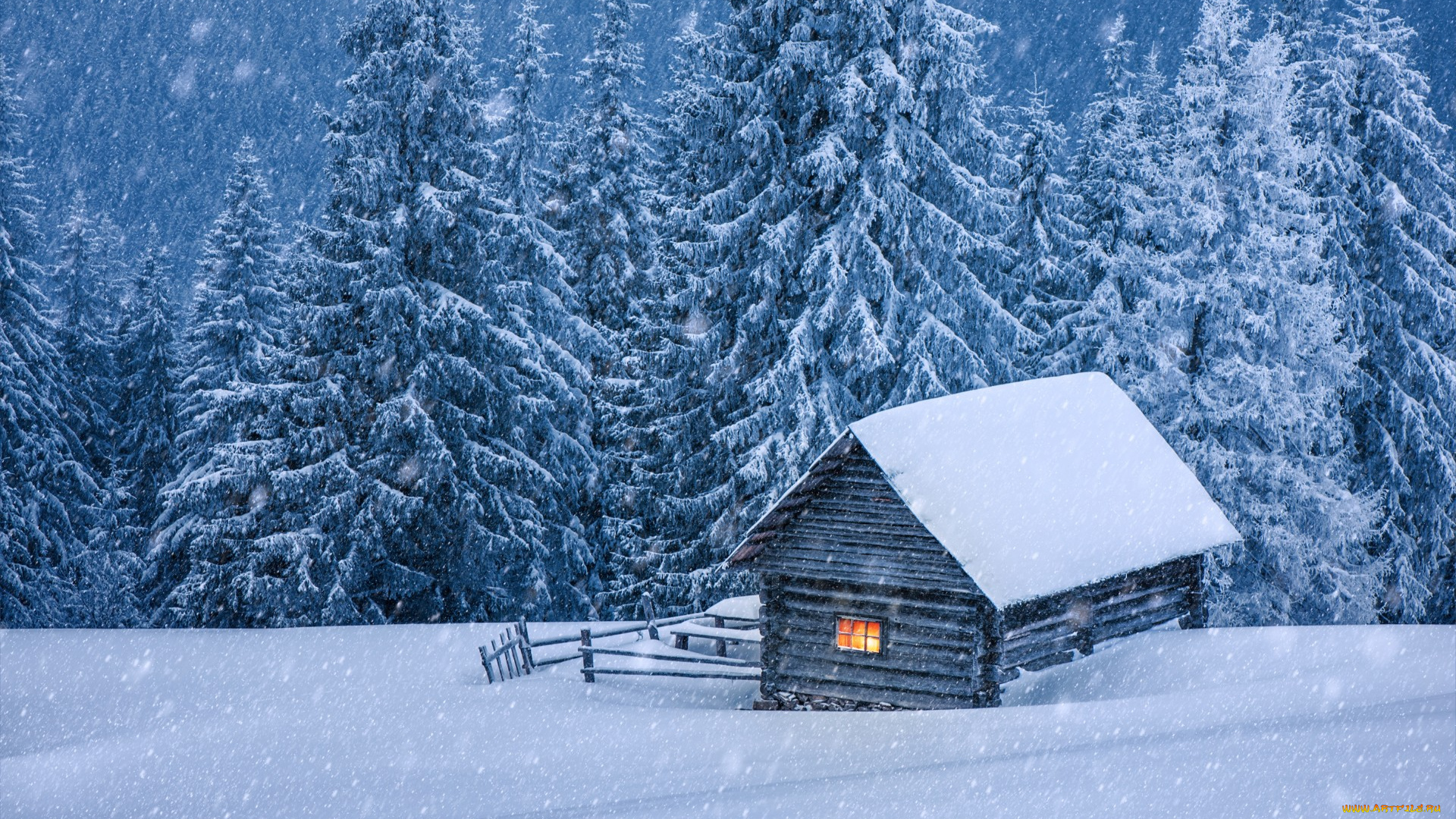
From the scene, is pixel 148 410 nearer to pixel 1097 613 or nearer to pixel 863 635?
pixel 863 635

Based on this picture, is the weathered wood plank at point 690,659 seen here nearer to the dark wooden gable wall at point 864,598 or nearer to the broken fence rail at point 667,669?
the broken fence rail at point 667,669

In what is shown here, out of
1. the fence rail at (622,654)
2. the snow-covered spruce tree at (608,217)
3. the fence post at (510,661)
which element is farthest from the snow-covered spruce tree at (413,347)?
the snow-covered spruce tree at (608,217)

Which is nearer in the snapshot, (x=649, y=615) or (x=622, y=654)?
(x=622, y=654)

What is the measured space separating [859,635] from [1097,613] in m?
4.36

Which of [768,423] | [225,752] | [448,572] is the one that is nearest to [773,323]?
[768,423]

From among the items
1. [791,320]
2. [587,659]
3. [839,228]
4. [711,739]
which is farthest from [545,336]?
[711,739]

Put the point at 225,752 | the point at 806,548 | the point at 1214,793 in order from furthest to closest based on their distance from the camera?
the point at 806,548 → the point at 225,752 → the point at 1214,793

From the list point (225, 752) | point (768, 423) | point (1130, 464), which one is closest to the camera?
point (225, 752)

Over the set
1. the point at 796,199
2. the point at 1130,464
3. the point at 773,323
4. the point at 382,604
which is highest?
the point at 796,199

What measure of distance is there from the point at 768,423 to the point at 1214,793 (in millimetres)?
14323

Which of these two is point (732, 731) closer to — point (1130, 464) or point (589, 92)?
point (1130, 464)

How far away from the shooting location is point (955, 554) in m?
15.8

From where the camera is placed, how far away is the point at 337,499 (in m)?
22.8

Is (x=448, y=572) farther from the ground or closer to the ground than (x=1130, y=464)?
closer to the ground
